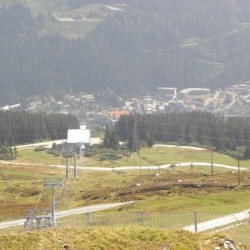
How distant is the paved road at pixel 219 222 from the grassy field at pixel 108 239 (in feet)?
30.6

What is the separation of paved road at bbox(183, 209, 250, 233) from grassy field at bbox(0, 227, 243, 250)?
932 centimetres

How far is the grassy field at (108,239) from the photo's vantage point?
27195 millimetres

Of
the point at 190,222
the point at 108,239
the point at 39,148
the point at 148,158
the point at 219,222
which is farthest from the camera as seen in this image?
the point at 39,148

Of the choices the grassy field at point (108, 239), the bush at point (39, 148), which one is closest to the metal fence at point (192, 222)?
the grassy field at point (108, 239)

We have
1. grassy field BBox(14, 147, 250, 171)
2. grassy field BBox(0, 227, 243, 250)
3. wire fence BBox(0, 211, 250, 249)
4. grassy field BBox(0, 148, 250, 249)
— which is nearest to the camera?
grassy field BBox(0, 227, 243, 250)

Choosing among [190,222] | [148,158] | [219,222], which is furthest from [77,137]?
[219,222]

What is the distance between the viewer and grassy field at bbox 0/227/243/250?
89.2 ft

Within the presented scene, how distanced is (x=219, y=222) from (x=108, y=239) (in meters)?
17.6

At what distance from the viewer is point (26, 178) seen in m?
117

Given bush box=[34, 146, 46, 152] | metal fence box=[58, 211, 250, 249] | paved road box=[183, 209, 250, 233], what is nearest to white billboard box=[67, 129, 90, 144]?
bush box=[34, 146, 46, 152]

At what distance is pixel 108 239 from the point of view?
28750 mm

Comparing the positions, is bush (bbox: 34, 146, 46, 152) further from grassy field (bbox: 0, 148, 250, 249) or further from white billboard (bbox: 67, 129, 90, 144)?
white billboard (bbox: 67, 129, 90, 144)

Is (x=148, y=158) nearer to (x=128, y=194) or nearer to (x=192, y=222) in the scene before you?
(x=128, y=194)

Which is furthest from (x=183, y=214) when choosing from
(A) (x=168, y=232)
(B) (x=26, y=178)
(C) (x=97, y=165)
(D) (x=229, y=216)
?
(C) (x=97, y=165)
